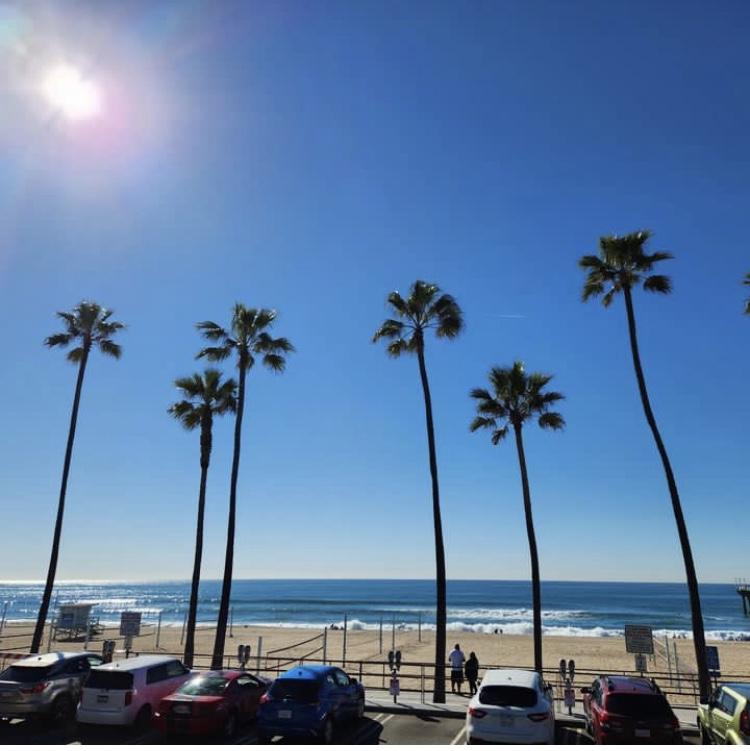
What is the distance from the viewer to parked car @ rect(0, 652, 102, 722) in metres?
14.1

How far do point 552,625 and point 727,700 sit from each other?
78225 mm

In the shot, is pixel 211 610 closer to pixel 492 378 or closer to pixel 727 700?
pixel 492 378

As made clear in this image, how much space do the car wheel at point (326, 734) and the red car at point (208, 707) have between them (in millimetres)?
2298

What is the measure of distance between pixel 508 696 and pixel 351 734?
170 inches

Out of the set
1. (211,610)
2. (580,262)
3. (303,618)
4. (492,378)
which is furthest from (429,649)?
(211,610)

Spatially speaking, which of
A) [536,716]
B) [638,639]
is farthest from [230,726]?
[638,639]

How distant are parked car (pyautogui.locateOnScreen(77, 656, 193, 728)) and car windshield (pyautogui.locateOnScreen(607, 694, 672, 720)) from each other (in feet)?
33.9

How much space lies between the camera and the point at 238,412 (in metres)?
27.1

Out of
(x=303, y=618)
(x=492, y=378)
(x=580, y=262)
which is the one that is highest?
(x=580, y=262)

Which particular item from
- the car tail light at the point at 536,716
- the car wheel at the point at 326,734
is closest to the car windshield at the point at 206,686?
the car wheel at the point at 326,734

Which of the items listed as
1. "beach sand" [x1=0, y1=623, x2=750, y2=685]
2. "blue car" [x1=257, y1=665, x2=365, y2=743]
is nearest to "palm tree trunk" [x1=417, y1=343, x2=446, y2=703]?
"blue car" [x1=257, y1=665, x2=365, y2=743]

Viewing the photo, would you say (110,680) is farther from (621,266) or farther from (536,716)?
(621,266)

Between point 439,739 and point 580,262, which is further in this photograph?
point 580,262

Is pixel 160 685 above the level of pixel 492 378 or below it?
below
